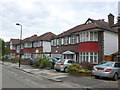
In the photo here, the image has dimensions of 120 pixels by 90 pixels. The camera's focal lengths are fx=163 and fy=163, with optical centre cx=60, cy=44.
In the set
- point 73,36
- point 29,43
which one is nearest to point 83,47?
point 73,36

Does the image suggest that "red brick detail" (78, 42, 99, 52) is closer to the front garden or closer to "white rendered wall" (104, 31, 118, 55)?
"white rendered wall" (104, 31, 118, 55)

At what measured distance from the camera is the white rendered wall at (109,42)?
2308 cm

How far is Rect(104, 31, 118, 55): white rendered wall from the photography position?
2308cm

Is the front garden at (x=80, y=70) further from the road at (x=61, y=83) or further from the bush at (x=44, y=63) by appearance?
the bush at (x=44, y=63)

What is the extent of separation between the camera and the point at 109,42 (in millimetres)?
23875

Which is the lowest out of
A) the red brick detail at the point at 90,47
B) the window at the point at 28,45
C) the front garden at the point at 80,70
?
the front garden at the point at 80,70

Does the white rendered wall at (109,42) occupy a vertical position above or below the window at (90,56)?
above

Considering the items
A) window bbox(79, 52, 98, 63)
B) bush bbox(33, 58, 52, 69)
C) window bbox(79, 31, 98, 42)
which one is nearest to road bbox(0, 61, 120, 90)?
bush bbox(33, 58, 52, 69)

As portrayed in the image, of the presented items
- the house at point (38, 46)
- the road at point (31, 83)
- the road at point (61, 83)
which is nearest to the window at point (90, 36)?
the road at point (61, 83)

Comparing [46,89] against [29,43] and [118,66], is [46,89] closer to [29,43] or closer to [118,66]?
[118,66]

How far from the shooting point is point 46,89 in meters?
9.14

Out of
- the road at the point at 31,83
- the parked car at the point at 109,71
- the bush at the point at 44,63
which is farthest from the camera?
the bush at the point at 44,63

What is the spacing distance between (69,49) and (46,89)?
21.2 meters

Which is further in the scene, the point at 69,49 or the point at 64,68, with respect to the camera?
the point at 69,49
